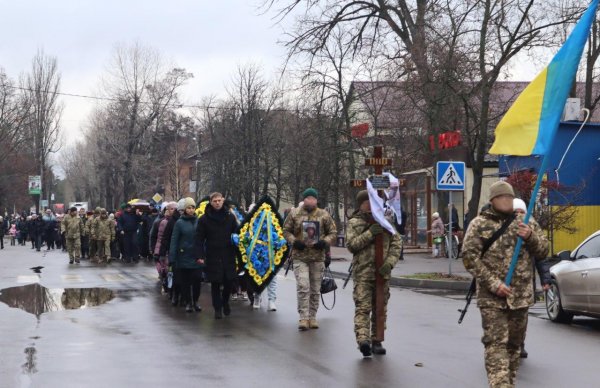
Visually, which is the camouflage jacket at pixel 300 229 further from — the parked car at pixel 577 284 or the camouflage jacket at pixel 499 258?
the camouflage jacket at pixel 499 258

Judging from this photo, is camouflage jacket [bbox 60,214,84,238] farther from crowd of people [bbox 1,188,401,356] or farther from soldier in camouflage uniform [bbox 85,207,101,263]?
crowd of people [bbox 1,188,401,356]

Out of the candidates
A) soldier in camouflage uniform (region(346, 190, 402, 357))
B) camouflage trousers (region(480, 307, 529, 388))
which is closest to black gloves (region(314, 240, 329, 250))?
soldier in camouflage uniform (region(346, 190, 402, 357))

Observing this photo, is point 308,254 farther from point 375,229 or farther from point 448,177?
point 448,177

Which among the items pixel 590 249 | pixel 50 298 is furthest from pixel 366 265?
pixel 50 298

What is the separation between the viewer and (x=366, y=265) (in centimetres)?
1022

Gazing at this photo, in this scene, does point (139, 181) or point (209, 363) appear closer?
point (209, 363)

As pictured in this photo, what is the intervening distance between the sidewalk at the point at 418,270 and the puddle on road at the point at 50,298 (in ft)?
22.2

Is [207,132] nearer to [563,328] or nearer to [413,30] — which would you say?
[413,30]

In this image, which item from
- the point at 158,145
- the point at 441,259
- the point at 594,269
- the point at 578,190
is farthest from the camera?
the point at 158,145

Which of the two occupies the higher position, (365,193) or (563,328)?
(365,193)

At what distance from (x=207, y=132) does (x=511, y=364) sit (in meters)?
61.5

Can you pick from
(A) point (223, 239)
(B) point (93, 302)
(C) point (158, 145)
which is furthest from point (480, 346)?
(C) point (158, 145)

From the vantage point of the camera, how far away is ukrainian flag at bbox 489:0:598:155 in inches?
282

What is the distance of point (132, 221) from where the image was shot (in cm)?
3159
